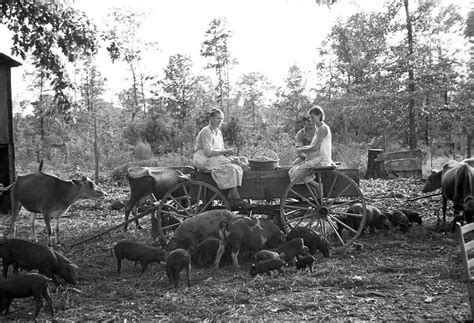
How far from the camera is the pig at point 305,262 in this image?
22.3 ft

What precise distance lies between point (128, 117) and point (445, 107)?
967 inches

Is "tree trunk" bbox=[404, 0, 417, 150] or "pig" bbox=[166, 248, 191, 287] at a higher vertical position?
"tree trunk" bbox=[404, 0, 417, 150]

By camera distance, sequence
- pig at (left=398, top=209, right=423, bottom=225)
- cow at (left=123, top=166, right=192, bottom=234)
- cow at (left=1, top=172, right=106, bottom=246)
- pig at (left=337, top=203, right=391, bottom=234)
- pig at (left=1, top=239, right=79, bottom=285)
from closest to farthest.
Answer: pig at (left=1, top=239, right=79, bottom=285) < pig at (left=337, top=203, right=391, bottom=234) < cow at (left=1, top=172, right=106, bottom=246) < pig at (left=398, top=209, right=423, bottom=225) < cow at (left=123, top=166, right=192, bottom=234)

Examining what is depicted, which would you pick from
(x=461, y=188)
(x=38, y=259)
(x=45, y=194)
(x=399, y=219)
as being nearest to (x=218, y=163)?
(x=38, y=259)

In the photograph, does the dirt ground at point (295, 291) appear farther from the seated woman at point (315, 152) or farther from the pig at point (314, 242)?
the seated woman at point (315, 152)

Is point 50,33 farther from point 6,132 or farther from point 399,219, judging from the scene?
point 399,219

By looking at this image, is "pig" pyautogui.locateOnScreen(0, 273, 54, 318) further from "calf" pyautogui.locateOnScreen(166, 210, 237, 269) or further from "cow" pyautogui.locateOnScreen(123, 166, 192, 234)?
"cow" pyautogui.locateOnScreen(123, 166, 192, 234)

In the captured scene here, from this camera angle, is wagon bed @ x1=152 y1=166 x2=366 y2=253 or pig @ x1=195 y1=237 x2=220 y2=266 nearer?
pig @ x1=195 y1=237 x2=220 y2=266

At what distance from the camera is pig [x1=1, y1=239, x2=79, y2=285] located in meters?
6.39

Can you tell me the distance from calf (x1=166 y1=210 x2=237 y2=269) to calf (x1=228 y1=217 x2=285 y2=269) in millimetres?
119

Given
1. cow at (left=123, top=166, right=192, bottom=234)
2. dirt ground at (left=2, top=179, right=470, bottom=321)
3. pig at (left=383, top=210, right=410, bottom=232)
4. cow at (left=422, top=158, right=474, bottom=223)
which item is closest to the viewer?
dirt ground at (left=2, top=179, right=470, bottom=321)

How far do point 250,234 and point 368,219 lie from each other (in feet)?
8.29

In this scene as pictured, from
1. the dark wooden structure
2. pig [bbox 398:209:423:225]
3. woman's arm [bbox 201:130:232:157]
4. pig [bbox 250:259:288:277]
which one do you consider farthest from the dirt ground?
the dark wooden structure

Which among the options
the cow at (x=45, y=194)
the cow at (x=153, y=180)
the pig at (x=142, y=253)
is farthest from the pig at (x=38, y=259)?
the cow at (x=153, y=180)
